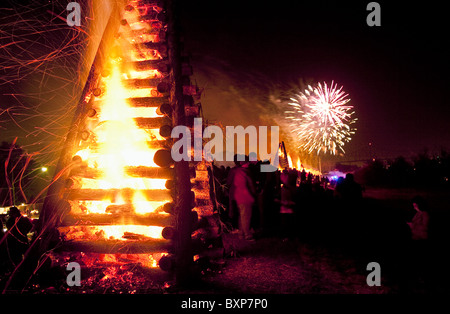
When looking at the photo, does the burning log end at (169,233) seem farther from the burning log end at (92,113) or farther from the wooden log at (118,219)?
the burning log end at (92,113)

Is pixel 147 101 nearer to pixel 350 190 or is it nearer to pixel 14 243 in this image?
pixel 14 243

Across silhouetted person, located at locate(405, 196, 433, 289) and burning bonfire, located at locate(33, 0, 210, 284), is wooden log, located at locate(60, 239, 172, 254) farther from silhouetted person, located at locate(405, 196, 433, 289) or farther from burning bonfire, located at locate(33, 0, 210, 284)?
silhouetted person, located at locate(405, 196, 433, 289)

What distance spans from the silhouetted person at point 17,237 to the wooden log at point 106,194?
4.75ft

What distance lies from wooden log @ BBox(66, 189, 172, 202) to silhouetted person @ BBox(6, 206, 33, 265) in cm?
145

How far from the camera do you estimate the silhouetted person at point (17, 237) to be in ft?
19.3

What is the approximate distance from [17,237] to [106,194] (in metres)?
2.72

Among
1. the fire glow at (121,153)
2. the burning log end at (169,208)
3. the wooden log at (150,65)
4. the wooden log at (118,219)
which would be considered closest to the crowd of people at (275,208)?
the burning log end at (169,208)

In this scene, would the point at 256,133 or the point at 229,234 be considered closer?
the point at 229,234

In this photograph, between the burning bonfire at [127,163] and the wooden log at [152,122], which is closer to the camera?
the burning bonfire at [127,163]

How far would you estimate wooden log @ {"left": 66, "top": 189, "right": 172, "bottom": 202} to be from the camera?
560 centimetres

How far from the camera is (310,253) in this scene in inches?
241

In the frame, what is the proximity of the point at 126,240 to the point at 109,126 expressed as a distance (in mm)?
2888
